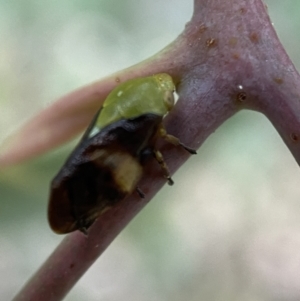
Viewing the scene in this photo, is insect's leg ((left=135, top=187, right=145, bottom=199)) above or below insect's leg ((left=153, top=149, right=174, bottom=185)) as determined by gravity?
below

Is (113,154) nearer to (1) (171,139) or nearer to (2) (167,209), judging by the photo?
(1) (171,139)

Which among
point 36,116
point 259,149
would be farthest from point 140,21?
point 36,116

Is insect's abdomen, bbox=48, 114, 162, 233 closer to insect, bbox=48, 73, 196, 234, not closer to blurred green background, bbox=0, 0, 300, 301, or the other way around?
insect, bbox=48, 73, 196, 234

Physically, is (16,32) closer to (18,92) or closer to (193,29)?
A: (18,92)

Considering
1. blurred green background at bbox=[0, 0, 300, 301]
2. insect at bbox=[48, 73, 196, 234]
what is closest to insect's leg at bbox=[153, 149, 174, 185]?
insect at bbox=[48, 73, 196, 234]

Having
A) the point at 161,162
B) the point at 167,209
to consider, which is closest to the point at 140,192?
the point at 161,162

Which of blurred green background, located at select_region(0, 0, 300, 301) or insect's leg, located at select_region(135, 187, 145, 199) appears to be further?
blurred green background, located at select_region(0, 0, 300, 301)
